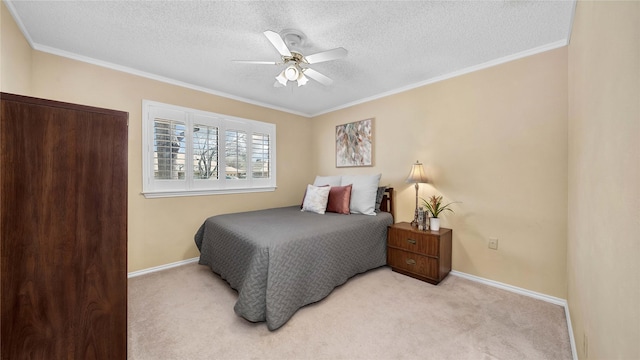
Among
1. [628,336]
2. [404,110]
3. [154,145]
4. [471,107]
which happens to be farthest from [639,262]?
[154,145]

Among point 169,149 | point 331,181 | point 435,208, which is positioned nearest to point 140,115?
point 169,149

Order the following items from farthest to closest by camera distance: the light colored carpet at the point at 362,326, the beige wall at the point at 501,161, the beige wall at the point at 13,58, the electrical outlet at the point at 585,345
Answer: the beige wall at the point at 501,161 → the beige wall at the point at 13,58 → the light colored carpet at the point at 362,326 → the electrical outlet at the point at 585,345

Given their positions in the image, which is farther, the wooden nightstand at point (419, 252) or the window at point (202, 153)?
the window at point (202, 153)

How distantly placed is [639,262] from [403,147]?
107 inches

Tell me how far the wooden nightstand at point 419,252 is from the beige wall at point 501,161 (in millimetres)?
291

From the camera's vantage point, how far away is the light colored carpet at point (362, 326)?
1574mm

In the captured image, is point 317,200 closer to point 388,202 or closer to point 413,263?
point 388,202

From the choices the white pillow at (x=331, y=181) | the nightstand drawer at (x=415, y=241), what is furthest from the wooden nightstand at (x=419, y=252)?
the white pillow at (x=331, y=181)

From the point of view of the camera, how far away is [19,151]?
874mm

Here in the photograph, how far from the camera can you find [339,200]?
321cm

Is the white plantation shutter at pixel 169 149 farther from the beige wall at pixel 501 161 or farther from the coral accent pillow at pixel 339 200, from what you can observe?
the beige wall at pixel 501 161

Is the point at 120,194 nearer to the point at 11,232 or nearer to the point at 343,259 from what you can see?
the point at 11,232

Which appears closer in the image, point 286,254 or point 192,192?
Answer: point 286,254

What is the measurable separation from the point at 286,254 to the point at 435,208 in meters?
1.80
